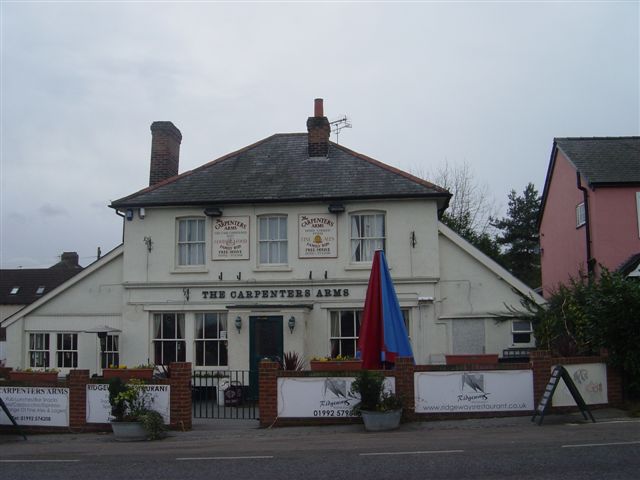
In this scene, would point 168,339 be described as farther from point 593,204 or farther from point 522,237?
point 522,237

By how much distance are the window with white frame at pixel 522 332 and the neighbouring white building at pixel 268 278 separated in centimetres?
4

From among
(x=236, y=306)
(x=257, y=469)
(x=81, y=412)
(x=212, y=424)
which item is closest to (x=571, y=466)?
(x=257, y=469)

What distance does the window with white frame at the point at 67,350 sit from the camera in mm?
20250

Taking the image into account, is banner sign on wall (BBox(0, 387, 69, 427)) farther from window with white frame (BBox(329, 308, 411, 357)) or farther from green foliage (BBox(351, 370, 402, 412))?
window with white frame (BBox(329, 308, 411, 357))

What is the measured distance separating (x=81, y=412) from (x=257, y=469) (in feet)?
20.9

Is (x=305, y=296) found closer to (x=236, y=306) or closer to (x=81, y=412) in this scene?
(x=236, y=306)

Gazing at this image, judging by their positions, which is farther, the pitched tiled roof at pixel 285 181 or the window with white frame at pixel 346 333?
the pitched tiled roof at pixel 285 181

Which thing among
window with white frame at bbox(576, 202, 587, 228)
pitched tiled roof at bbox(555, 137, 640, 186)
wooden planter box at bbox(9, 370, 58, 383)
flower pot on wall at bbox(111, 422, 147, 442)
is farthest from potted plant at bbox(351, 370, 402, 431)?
window with white frame at bbox(576, 202, 587, 228)

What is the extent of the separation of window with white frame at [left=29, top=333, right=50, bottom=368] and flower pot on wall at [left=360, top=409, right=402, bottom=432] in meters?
11.7

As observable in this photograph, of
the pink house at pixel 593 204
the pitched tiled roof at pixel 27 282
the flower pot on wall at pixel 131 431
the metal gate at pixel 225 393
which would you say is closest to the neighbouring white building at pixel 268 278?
the metal gate at pixel 225 393

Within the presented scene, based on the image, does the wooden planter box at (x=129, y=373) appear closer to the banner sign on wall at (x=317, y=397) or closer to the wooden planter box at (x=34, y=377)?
the wooden planter box at (x=34, y=377)

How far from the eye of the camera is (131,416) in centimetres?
1342

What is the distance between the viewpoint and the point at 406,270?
19.1 meters

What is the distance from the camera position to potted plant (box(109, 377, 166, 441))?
13.3m
